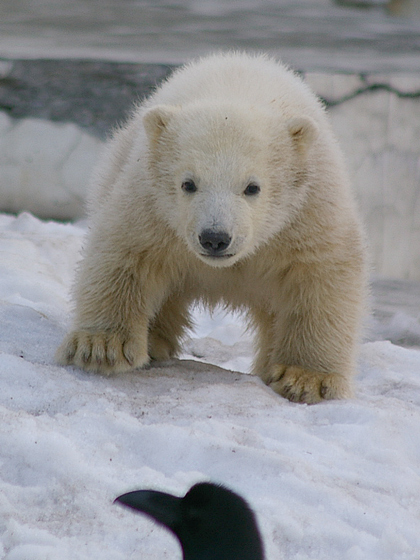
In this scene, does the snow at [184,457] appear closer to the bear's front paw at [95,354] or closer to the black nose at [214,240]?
the bear's front paw at [95,354]

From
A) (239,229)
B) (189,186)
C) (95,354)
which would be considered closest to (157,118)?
(189,186)

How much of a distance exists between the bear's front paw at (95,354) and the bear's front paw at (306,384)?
661 mm

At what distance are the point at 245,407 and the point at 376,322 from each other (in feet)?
10.8

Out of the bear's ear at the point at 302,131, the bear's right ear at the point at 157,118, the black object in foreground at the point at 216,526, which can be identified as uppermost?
the bear's ear at the point at 302,131

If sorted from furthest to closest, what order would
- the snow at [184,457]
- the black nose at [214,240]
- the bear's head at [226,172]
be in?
the bear's head at [226,172] < the black nose at [214,240] < the snow at [184,457]

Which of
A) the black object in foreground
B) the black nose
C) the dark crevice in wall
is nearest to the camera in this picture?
the black object in foreground

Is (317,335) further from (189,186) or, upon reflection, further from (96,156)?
(96,156)

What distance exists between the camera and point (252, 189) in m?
3.33

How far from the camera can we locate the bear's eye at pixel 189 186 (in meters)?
3.31

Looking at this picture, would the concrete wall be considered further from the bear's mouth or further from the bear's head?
the bear's mouth

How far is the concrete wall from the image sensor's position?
768 cm

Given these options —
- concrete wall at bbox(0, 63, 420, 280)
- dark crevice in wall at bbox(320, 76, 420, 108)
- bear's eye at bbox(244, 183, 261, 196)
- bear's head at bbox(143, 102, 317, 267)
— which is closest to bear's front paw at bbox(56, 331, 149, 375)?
bear's head at bbox(143, 102, 317, 267)

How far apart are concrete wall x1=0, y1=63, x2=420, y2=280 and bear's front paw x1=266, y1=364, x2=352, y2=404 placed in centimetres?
417

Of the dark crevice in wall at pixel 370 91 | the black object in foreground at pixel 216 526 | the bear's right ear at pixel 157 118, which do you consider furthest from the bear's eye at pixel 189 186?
the dark crevice in wall at pixel 370 91
